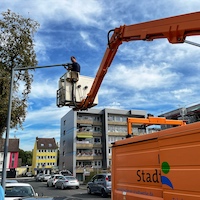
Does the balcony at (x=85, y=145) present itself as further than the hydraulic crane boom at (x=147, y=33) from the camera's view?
Yes

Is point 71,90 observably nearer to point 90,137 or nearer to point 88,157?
point 88,157

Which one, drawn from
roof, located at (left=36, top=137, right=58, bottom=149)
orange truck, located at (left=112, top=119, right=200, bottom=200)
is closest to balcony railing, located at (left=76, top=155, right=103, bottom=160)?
roof, located at (left=36, top=137, right=58, bottom=149)

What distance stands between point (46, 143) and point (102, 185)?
71.8 m

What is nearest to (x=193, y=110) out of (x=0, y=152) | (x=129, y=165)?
(x=129, y=165)

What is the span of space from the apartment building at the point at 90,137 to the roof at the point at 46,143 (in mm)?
26999

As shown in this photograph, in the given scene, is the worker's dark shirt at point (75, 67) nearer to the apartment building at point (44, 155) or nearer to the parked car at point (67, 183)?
the parked car at point (67, 183)

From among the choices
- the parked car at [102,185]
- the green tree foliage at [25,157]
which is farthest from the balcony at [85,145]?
the green tree foliage at [25,157]

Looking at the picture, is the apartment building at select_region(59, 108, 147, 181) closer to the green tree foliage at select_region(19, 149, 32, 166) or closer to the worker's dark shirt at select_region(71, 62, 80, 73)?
the worker's dark shirt at select_region(71, 62, 80, 73)

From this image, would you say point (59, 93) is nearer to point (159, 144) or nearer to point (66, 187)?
point (159, 144)

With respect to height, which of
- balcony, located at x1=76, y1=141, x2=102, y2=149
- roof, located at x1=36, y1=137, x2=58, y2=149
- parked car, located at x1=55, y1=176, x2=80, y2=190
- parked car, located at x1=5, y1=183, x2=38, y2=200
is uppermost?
roof, located at x1=36, y1=137, x2=58, y2=149

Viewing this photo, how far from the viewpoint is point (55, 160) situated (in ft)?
278

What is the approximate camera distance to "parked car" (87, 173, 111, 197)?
61.1 ft

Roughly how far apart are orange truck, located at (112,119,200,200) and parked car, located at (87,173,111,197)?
1356 centimetres

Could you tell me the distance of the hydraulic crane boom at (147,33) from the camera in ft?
18.5
